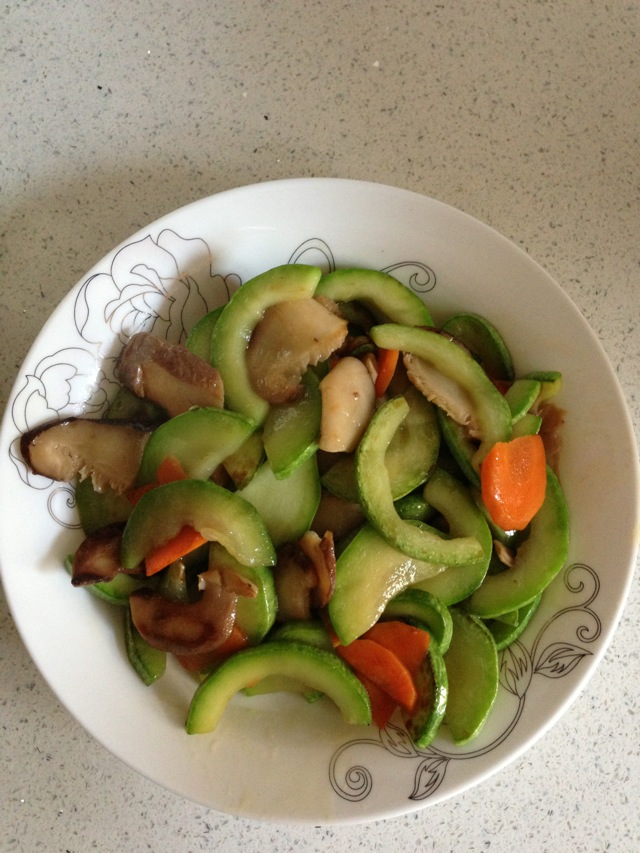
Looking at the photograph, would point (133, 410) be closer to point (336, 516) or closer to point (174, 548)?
point (174, 548)

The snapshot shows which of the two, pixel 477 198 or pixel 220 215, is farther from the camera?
pixel 477 198

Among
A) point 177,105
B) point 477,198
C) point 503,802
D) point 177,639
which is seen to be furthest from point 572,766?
point 177,105

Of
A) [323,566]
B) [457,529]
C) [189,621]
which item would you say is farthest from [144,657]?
[457,529]

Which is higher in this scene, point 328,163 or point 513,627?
point 328,163

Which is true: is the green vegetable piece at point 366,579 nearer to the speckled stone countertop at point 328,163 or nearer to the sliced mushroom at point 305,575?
the sliced mushroom at point 305,575

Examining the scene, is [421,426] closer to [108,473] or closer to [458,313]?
[458,313]

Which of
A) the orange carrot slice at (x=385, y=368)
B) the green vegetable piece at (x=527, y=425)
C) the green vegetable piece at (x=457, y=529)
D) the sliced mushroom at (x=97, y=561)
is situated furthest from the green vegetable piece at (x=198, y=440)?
the green vegetable piece at (x=527, y=425)

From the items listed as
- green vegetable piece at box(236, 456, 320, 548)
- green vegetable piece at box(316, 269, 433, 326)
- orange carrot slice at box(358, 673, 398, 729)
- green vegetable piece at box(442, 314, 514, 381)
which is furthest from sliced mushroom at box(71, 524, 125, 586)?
green vegetable piece at box(442, 314, 514, 381)
